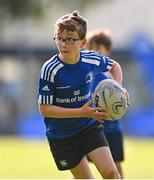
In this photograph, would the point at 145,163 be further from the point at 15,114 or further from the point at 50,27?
the point at 50,27

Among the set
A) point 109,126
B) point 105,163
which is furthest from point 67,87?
point 109,126

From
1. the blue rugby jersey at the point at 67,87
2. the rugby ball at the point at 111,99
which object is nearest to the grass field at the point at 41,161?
the blue rugby jersey at the point at 67,87

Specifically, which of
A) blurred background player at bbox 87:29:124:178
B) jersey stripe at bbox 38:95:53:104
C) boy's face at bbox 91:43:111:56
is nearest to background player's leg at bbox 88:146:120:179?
jersey stripe at bbox 38:95:53:104

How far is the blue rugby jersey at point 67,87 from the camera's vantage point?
31.0 ft

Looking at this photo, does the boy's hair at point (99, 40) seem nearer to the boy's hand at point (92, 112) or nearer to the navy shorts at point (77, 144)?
the navy shorts at point (77, 144)

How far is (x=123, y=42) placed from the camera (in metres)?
41.3

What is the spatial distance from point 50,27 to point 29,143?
53.6 ft

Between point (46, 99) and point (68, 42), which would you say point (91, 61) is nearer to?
point (68, 42)

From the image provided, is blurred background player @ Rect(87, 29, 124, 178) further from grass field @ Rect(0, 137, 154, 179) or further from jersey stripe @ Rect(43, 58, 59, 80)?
grass field @ Rect(0, 137, 154, 179)

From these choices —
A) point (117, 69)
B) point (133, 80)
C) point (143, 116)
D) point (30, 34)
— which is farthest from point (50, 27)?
point (117, 69)

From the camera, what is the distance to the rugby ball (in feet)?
30.3

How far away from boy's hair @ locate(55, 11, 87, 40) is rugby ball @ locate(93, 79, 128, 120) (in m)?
0.59

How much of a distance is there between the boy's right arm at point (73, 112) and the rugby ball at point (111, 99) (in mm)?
67

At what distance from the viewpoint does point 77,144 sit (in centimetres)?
962
